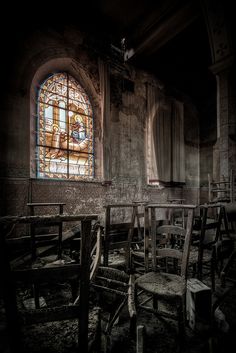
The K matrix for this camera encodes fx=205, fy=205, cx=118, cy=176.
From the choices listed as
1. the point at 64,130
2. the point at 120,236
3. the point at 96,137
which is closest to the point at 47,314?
the point at 120,236

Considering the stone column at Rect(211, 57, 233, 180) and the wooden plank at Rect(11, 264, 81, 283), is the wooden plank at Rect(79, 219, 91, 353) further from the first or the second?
the stone column at Rect(211, 57, 233, 180)

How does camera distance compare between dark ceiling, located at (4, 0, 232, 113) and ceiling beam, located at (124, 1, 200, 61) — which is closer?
dark ceiling, located at (4, 0, 232, 113)

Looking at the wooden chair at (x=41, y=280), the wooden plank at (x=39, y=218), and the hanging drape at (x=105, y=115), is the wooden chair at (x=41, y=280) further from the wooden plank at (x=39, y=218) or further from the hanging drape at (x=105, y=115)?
the hanging drape at (x=105, y=115)

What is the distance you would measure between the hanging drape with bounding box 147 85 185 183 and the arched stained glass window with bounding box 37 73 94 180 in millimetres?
2292

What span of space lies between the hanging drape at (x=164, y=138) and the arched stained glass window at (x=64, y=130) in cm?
229

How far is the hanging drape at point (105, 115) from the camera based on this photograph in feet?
18.9

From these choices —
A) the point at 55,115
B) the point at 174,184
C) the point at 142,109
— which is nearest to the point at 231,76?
the point at 142,109

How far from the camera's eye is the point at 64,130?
536 cm

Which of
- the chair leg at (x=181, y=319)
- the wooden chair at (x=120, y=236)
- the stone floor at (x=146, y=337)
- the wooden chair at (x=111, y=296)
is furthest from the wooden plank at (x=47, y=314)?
the wooden chair at (x=120, y=236)

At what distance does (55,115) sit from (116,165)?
86.6 inches

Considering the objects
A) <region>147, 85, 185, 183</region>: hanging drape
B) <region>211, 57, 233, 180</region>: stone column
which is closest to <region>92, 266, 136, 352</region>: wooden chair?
<region>211, 57, 233, 180</region>: stone column

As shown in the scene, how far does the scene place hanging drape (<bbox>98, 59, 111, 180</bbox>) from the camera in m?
5.77

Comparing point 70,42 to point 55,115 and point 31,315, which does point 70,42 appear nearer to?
point 55,115

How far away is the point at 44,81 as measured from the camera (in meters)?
5.13
